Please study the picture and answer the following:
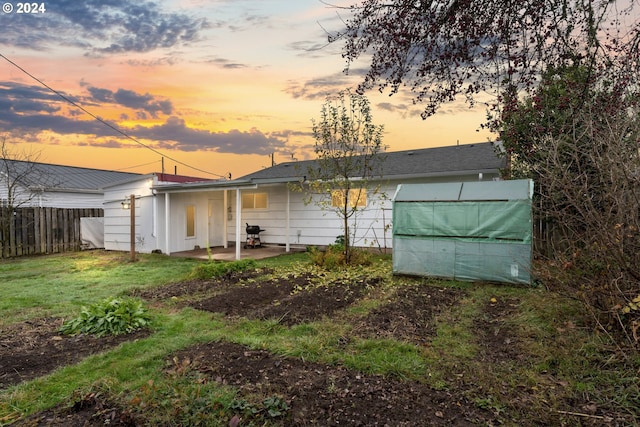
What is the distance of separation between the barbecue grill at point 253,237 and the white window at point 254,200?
0.93 metres

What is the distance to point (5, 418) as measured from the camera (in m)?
2.68

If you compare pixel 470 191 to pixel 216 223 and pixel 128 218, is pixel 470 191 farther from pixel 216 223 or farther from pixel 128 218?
pixel 128 218

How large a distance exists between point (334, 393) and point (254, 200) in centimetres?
1220

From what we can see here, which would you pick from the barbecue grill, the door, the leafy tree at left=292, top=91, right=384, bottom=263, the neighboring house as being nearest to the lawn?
the leafy tree at left=292, top=91, right=384, bottom=263

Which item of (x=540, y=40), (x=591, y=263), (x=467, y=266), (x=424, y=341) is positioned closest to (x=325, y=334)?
(x=424, y=341)

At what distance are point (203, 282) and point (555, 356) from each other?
6.47 meters

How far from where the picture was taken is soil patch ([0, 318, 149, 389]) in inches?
139

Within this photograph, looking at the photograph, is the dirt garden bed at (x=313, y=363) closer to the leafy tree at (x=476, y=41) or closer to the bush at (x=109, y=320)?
the bush at (x=109, y=320)

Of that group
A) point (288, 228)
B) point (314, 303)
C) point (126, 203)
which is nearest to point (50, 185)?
point (126, 203)

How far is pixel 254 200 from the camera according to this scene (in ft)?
48.0

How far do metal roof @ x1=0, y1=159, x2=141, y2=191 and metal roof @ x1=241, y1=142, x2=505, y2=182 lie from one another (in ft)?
32.9

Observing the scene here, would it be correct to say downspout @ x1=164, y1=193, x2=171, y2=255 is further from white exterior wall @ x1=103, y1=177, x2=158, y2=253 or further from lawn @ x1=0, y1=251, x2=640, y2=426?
lawn @ x1=0, y1=251, x2=640, y2=426

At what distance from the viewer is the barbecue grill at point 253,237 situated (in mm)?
13781

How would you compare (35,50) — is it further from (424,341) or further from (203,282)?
(424,341)
